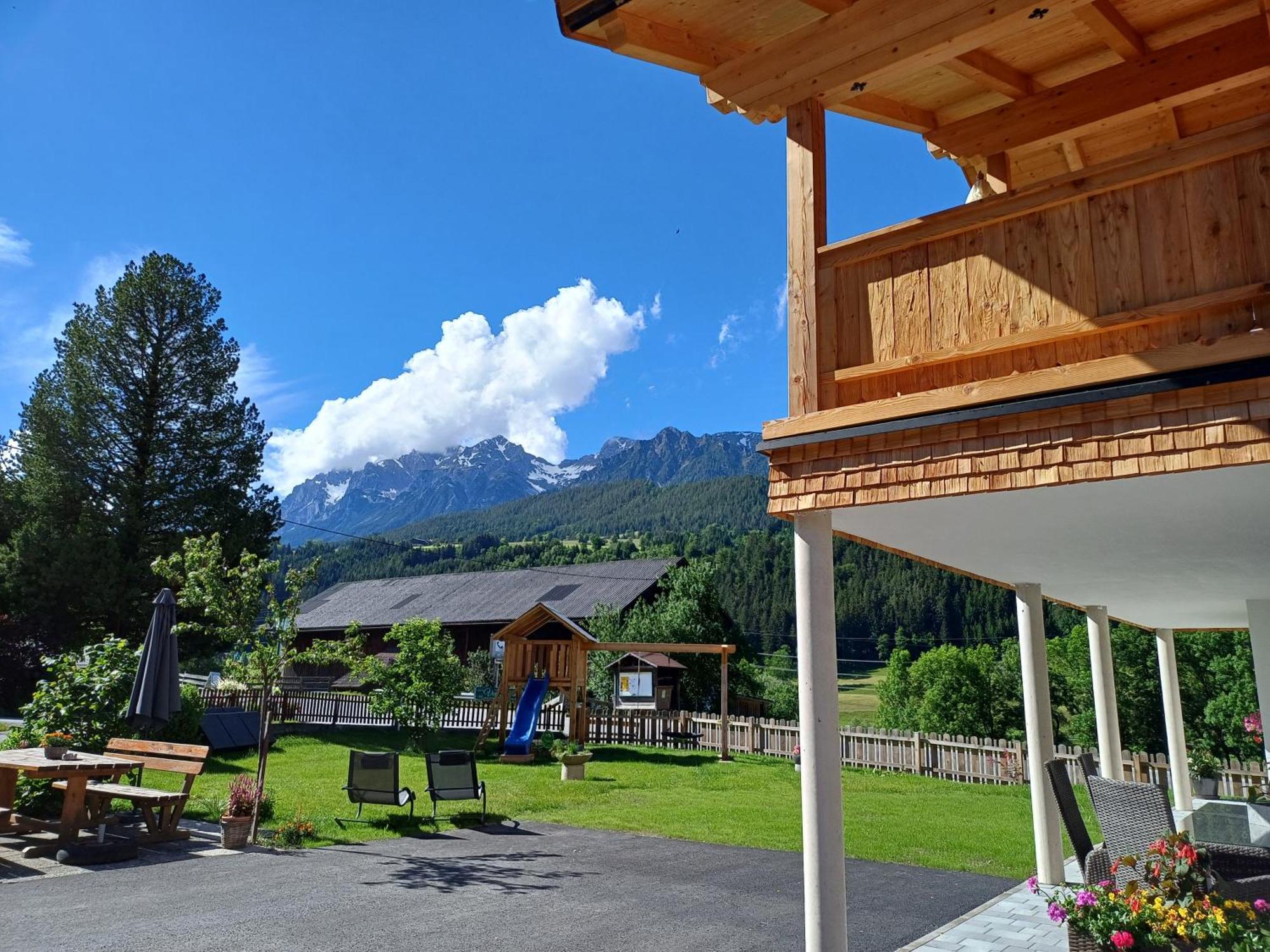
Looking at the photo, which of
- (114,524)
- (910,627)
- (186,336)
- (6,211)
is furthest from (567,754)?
(910,627)

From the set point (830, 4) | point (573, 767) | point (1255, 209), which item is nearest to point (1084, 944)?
point (1255, 209)

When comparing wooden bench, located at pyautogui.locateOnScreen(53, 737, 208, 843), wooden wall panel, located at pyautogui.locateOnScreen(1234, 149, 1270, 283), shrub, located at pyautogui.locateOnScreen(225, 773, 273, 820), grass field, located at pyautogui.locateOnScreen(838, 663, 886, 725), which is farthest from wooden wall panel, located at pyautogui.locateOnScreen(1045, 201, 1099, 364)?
grass field, located at pyautogui.locateOnScreen(838, 663, 886, 725)

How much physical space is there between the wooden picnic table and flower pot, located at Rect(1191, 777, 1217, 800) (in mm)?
15339

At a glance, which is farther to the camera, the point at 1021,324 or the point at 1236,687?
the point at 1236,687

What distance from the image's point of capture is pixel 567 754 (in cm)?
1541

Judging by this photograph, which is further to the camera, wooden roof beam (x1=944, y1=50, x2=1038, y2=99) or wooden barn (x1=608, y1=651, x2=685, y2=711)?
wooden barn (x1=608, y1=651, x2=685, y2=711)

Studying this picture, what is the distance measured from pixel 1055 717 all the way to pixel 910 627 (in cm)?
4805

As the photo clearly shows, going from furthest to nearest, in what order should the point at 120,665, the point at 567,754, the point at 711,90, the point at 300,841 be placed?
the point at 567,754 → the point at 120,665 → the point at 300,841 → the point at 711,90

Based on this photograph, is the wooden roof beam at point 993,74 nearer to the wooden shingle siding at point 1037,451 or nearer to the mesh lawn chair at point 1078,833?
the wooden shingle siding at point 1037,451

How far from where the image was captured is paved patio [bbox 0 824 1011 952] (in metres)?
5.52

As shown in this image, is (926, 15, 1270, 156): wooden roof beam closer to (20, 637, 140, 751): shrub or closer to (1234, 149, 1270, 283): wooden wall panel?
(1234, 149, 1270, 283): wooden wall panel

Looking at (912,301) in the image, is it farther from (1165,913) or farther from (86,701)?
(86,701)

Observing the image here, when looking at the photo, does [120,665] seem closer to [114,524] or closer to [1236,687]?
[114,524]

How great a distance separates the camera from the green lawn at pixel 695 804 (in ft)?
31.0
